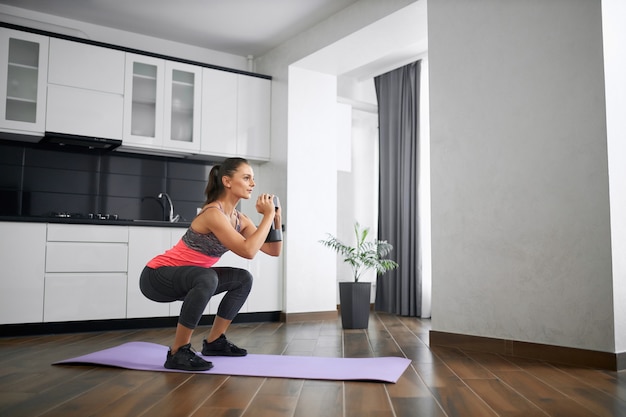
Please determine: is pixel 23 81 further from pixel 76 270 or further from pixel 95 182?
pixel 76 270

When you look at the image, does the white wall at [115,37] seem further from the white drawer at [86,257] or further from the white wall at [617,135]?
the white wall at [617,135]

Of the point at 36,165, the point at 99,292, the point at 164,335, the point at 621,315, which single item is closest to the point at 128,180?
the point at 36,165

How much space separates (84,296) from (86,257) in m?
0.27

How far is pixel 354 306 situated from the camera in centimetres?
431

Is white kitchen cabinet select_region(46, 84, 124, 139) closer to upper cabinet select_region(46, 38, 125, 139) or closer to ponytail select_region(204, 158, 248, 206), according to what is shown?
upper cabinet select_region(46, 38, 125, 139)

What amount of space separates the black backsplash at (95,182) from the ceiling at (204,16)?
109 centimetres

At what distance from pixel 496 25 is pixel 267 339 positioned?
238 centimetres

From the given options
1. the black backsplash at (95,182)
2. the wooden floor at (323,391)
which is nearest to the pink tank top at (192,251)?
the wooden floor at (323,391)

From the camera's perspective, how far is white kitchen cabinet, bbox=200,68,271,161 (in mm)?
4902

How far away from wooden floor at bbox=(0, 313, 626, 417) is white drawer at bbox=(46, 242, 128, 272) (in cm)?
79

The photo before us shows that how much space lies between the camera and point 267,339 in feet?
12.2

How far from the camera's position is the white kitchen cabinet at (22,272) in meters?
3.72

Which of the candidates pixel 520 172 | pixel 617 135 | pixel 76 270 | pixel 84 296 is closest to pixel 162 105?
pixel 76 270

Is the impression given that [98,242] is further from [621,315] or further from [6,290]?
[621,315]
